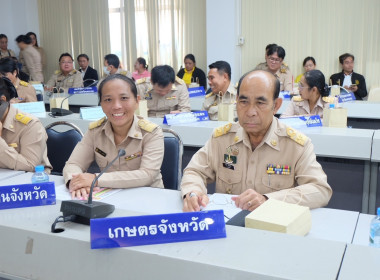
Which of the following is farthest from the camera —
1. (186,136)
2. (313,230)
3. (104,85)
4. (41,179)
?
(186,136)

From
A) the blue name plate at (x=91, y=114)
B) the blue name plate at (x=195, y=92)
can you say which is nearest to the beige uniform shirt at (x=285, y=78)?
the blue name plate at (x=195, y=92)

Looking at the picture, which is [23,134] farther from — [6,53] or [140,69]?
[6,53]

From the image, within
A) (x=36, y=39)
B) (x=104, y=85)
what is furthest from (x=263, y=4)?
(x=104, y=85)

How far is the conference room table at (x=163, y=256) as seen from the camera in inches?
32.9

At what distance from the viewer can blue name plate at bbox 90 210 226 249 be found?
929mm

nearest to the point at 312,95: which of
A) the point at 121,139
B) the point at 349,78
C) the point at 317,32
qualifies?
the point at 121,139

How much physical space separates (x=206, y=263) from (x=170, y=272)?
3.3 inches

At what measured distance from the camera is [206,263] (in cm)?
85

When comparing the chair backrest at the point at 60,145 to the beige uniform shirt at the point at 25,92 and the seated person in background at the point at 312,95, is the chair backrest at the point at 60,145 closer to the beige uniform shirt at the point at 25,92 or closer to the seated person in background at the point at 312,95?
the seated person in background at the point at 312,95

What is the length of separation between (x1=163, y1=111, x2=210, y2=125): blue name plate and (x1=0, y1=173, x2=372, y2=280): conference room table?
2.00 m

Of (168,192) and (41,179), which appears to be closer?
(168,192)

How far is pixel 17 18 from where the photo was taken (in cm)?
841

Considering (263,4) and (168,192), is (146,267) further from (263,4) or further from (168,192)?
(263,4)

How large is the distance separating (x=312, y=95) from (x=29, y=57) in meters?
6.16
